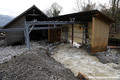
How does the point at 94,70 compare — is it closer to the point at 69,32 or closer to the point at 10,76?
the point at 10,76

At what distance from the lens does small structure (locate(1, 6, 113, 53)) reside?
5.48 meters

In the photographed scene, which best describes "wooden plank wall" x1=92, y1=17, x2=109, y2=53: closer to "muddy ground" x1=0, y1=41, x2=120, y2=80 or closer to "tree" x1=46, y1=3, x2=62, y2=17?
"muddy ground" x1=0, y1=41, x2=120, y2=80

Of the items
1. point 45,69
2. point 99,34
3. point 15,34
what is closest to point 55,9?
point 15,34

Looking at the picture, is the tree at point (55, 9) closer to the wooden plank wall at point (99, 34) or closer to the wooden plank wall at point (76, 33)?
the wooden plank wall at point (76, 33)

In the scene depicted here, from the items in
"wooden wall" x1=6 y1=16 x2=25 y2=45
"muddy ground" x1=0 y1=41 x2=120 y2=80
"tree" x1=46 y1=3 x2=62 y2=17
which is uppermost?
"tree" x1=46 y1=3 x2=62 y2=17

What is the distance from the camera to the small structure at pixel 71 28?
5.48 metres

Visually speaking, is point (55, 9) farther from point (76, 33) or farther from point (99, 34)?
point (99, 34)

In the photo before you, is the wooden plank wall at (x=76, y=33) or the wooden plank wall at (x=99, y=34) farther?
the wooden plank wall at (x=76, y=33)

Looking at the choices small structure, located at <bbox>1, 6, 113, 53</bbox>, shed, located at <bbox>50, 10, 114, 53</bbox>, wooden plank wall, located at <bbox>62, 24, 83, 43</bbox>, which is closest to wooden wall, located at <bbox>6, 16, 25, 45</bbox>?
small structure, located at <bbox>1, 6, 113, 53</bbox>

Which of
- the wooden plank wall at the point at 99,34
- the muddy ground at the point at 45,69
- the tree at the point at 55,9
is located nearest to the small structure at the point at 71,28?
the wooden plank wall at the point at 99,34

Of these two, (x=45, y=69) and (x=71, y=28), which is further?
(x=71, y=28)

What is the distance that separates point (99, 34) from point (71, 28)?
3.48 m

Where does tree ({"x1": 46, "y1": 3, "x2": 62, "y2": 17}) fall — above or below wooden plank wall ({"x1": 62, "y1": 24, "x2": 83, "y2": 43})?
above

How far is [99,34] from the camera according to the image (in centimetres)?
600
